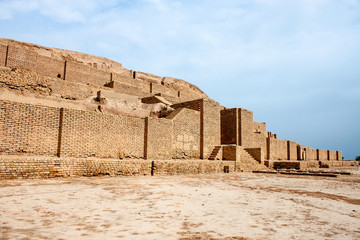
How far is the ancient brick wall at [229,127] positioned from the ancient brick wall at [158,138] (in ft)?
23.3

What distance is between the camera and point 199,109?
52.8ft

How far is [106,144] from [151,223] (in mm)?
7597

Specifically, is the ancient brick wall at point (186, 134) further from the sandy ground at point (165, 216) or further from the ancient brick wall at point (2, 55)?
the ancient brick wall at point (2, 55)

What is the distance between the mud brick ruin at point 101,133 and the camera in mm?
8188

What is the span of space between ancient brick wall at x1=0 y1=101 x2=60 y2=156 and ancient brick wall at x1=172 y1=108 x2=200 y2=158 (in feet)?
20.8

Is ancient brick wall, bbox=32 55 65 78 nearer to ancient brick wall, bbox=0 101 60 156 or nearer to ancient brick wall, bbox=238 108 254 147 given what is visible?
ancient brick wall, bbox=0 101 60 156

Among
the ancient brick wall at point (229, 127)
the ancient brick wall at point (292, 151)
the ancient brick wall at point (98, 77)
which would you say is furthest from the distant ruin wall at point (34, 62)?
the ancient brick wall at point (292, 151)

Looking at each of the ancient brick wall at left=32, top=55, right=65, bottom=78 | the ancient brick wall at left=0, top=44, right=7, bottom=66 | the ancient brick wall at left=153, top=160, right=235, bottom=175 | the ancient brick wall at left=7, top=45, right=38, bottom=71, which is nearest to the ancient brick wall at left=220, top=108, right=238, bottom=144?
the ancient brick wall at left=153, top=160, right=235, bottom=175

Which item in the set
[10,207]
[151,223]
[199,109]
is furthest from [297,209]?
[199,109]

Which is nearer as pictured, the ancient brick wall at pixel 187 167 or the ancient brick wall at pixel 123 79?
the ancient brick wall at pixel 187 167

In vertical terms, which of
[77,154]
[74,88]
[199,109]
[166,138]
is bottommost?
[77,154]

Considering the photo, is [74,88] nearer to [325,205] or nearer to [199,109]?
[199,109]

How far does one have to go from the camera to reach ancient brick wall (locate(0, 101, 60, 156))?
8055 millimetres

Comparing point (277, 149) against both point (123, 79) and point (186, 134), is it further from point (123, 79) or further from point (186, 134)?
point (123, 79)
